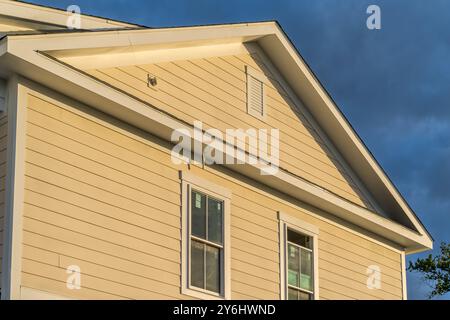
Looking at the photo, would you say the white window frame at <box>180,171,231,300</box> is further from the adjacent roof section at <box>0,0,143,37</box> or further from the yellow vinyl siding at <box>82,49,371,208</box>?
the adjacent roof section at <box>0,0,143,37</box>

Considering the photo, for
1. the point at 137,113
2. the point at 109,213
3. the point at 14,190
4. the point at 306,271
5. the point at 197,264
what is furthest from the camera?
the point at 306,271

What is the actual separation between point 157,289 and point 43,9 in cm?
482

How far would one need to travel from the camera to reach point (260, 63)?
17.0m

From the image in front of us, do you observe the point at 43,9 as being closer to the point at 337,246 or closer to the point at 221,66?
the point at 221,66

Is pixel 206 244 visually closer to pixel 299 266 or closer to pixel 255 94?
pixel 299 266

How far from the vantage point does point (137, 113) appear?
43.5 ft

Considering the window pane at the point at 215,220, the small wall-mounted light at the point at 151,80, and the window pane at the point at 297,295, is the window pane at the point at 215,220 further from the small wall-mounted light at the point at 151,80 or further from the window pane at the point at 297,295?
the window pane at the point at 297,295

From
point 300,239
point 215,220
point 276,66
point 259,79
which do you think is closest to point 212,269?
point 215,220

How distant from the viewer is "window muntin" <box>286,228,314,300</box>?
1652 cm

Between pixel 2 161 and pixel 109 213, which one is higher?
pixel 2 161

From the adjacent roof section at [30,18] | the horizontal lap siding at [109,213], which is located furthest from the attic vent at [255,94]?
the adjacent roof section at [30,18]

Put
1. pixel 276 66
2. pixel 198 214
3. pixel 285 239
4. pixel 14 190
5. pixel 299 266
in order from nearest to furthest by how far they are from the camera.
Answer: pixel 14 190, pixel 198 214, pixel 285 239, pixel 299 266, pixel 276 66

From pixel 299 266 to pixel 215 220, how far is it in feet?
8.53

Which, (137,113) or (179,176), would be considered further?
(179,176)
